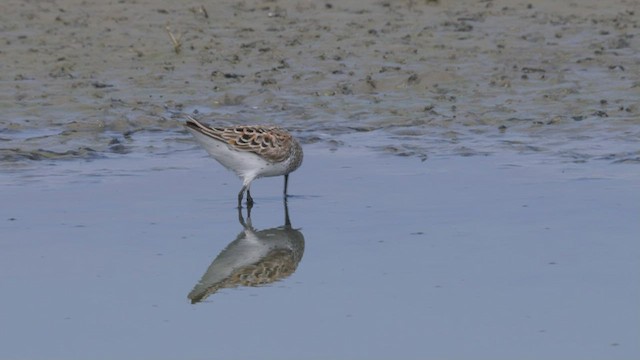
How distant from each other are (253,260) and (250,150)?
2.08m

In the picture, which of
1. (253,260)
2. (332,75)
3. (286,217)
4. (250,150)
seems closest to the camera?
(253,260)

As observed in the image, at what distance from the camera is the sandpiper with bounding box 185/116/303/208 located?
1323 cm

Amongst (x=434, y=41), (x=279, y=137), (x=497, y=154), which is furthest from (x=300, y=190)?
(x=434, y=41)

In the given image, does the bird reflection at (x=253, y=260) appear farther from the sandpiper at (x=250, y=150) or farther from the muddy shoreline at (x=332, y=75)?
the muddy shoreline at (x=332, y=75)

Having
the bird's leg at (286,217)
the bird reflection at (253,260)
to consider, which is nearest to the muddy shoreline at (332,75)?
the bird's leg at (286,217)

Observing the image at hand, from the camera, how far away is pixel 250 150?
1328 centimetres

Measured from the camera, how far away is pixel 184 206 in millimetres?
13000

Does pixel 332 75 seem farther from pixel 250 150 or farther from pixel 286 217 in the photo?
pixel 286 217

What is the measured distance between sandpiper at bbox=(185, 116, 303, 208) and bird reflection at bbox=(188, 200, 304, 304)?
2.94 ft

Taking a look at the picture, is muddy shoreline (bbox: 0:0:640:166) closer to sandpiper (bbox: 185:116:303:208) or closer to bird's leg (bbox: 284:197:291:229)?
sandpiper (bbox: 185:116:303:208)

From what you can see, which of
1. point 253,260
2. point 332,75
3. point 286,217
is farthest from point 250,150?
point 332,75

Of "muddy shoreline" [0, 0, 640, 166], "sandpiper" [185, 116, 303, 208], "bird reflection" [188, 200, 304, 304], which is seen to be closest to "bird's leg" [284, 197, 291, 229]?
"bird reflection" [188, 200, 304, 304]

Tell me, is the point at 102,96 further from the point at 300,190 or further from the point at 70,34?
the point at 300,190

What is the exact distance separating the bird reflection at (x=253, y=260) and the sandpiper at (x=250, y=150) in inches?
35.2
